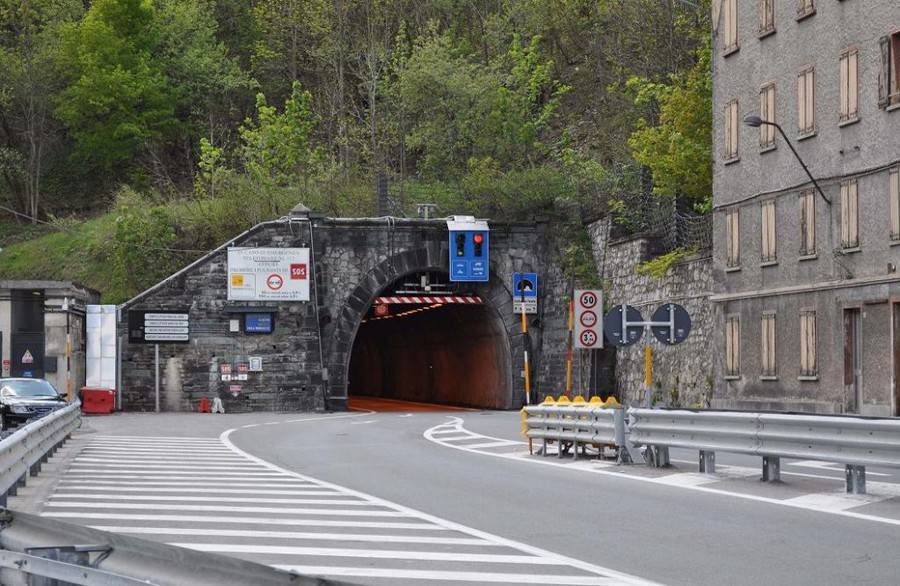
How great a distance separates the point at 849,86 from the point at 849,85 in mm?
28

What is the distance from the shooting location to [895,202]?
97.3ft

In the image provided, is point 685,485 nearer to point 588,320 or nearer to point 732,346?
point 588,320

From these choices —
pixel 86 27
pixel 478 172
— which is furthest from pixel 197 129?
pixel 478 172

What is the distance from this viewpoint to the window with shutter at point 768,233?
3538 cm

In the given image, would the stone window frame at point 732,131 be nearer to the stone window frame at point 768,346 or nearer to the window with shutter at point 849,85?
the stone window frame at point 768,346

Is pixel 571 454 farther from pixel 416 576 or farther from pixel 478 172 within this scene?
pixel 478 172

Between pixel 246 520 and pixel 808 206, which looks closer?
pixel 246 520

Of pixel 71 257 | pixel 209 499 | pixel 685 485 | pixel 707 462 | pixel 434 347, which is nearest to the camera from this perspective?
pixel 209 499

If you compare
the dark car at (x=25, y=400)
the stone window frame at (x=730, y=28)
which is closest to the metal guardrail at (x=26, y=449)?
the dark car at (x=25, y=400)

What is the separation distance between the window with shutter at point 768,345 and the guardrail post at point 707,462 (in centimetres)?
1662

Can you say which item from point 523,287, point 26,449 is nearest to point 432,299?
point 523,287

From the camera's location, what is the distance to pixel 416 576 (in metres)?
10.5

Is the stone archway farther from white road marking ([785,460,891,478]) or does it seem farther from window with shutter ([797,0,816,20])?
white road marking ([785,460,891,478])

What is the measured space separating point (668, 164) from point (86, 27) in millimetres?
37517
